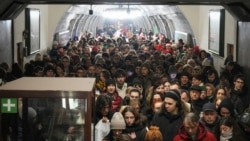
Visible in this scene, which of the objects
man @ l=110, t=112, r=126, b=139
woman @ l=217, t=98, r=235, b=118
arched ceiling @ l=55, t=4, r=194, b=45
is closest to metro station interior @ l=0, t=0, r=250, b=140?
arched ceiling @ l=55, t=4, r=194, b=45

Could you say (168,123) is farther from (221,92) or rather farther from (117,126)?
(221,92)

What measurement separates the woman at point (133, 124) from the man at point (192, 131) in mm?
688

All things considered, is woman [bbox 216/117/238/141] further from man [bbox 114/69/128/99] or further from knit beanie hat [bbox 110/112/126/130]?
man [bbox 114/69/128/99]

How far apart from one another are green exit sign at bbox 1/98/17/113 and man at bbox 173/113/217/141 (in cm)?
240

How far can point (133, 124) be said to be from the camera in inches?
251

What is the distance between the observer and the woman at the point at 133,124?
6.30 m

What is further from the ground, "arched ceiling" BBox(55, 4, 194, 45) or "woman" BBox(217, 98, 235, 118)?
"arched ceiling" BBox(55, 4, 194, 45)

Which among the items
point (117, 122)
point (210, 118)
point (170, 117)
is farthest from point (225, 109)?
point (117, 122)

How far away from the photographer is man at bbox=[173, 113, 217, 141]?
18.5 ft

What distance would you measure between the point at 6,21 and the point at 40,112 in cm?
952

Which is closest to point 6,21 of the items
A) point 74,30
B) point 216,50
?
point 216,50

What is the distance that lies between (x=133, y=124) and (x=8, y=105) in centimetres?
274

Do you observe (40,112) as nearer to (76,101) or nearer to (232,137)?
(76,101)

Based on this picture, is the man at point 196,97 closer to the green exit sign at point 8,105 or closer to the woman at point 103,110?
the woman at point 103,110
